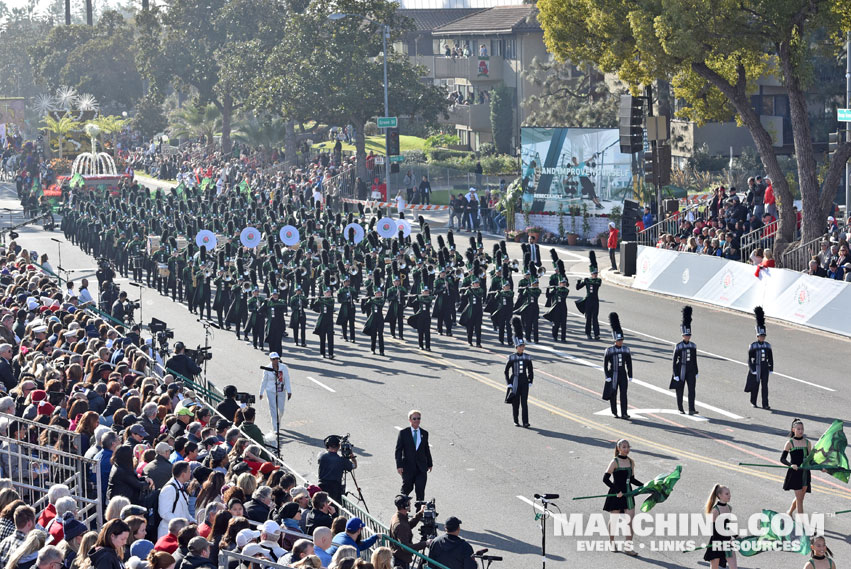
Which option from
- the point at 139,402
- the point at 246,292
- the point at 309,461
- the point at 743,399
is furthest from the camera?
the point at 246,292

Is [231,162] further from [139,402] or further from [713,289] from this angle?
[139,402]

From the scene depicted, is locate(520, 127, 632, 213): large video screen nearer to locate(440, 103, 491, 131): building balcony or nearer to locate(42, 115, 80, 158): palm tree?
locate(440, 103, 491, 131): building balcony

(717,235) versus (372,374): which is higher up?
(717,235)

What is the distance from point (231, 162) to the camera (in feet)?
214

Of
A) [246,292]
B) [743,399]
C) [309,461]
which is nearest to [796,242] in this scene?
[743,399]

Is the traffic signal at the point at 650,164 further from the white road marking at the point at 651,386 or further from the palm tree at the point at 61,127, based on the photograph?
the palm tree at the point at 61,127

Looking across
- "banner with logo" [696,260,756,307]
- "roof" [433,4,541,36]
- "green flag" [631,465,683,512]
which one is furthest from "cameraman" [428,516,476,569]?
"roof" [433,4,541,36]

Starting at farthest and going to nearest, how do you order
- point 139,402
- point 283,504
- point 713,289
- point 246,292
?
point 713,289, point 246,292, point 139,402, point 283,504

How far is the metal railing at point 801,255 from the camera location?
102 ft

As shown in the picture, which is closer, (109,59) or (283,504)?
(283,504)

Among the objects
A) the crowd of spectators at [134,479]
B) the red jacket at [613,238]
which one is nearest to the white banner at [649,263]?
the red jacket at [613,238]

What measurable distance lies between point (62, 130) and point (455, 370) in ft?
163

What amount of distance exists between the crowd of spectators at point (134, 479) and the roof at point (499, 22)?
1881 inches

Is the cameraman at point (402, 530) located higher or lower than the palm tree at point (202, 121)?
lower
